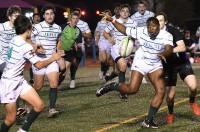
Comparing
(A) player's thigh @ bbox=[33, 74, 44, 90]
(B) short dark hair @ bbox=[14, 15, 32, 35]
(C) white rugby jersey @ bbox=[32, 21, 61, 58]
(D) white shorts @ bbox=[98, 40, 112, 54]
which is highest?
(B) short dark hair @ bbox=[14, 15, 32, 35]

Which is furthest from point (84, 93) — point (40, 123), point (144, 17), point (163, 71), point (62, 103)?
point (163, 71)

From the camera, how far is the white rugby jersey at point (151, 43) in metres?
8.84

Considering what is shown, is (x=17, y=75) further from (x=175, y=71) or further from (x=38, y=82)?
(x=175, y=71)

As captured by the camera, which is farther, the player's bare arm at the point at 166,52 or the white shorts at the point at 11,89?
the player's bare arm at the point at 166,52

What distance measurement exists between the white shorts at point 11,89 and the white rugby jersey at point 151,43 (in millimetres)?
2065

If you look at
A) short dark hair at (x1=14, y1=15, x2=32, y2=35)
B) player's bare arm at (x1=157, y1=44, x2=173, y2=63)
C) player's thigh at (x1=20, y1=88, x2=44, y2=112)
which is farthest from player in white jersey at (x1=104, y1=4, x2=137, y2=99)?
short dark hair at (x1=14, y1=15, x2=32, y2=35)

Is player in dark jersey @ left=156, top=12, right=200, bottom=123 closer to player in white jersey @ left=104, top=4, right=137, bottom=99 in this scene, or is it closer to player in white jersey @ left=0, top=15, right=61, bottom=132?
player in white jersey @ left=0, top=15, right=61, bottom=132

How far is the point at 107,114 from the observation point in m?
10.5

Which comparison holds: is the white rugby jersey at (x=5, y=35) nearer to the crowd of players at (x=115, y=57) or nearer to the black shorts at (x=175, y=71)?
the crowd of players at (x=115, y=57)

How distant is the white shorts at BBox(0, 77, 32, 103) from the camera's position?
7.95 metres

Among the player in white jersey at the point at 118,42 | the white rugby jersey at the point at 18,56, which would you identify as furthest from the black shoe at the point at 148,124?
the player in white jersey at the point at 118,42

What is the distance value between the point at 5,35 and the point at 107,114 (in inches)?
94.1

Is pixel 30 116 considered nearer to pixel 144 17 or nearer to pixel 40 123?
pixel 40 123

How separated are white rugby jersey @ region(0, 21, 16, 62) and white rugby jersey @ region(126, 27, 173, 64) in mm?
2535
